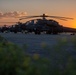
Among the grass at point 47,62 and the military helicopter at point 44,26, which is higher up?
the grass at point 47,62

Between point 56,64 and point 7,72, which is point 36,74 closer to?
point 56,64

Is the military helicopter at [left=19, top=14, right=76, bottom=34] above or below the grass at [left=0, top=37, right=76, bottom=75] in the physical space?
below

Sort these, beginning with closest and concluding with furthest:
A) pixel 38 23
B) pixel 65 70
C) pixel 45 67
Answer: pixel 45 67 → pixel 65 70 → pixel 38 23

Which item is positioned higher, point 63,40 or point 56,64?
point 63,40

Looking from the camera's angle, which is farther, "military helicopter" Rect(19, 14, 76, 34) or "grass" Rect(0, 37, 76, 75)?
"military helicopter" Rect(19, 14, 76, 34)

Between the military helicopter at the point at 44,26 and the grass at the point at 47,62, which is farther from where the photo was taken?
the military helicopter at the point at 44,26

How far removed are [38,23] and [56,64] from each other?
67.0 meters

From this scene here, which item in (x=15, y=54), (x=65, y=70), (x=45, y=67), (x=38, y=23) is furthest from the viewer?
(x=38, y=23)

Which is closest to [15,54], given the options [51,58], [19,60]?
[19,60]

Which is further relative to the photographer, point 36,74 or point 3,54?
point 3,54

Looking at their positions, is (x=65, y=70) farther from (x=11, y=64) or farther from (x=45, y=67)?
(x=11, y=64)

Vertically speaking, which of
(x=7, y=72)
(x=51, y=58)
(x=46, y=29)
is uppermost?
(x=51, y=58)

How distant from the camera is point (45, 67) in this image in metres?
4.07

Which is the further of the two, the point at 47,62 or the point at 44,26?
the point at 44,26
